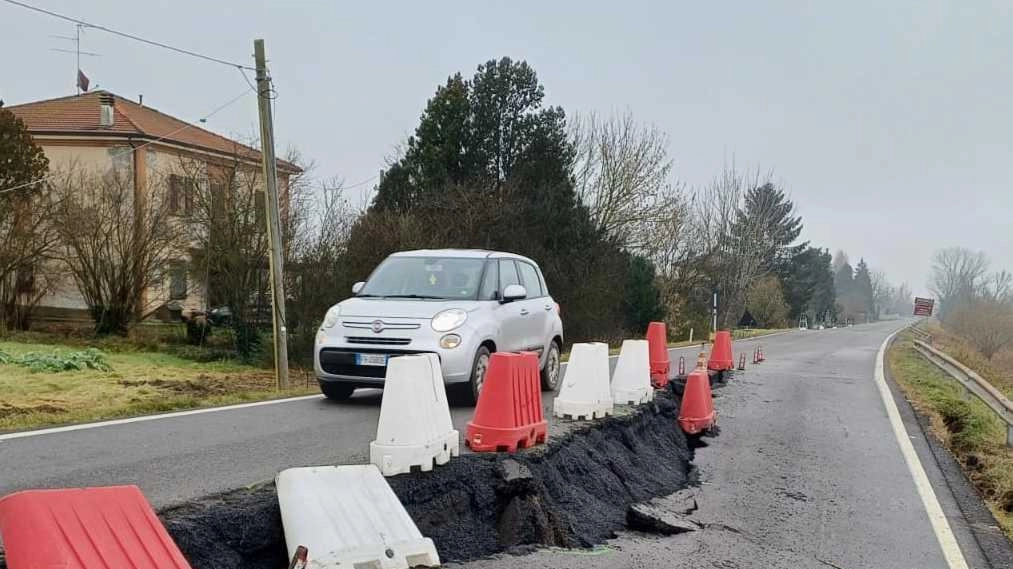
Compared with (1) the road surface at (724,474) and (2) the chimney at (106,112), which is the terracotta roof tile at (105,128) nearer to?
(2) the chimney at (106,112)

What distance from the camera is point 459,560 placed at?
4.62 meters

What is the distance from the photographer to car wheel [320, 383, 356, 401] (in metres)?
9.48

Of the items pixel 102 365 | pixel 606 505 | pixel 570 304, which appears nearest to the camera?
pixel 606 505

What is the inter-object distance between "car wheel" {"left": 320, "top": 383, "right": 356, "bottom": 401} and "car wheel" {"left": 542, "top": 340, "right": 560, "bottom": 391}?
2745mm

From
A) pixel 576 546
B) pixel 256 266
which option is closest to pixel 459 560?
pixel 576 546

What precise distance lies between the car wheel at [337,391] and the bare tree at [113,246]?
46.3ft

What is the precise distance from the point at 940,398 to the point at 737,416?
5344 mm

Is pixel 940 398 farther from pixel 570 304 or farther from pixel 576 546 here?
pixel 570 304

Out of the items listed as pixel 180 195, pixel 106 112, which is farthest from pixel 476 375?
pixel 106 112

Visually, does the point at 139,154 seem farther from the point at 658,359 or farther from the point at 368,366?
the point at 368,366

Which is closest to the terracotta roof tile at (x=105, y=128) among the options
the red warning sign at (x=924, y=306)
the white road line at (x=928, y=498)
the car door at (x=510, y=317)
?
the car door at (x=510, y=317)

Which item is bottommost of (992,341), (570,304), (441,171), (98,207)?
(992,341)

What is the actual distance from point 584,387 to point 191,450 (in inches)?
151

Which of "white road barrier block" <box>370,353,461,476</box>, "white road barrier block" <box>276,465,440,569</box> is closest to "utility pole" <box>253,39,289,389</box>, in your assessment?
"white road barrier block" <box>370,353,461,476</box>
